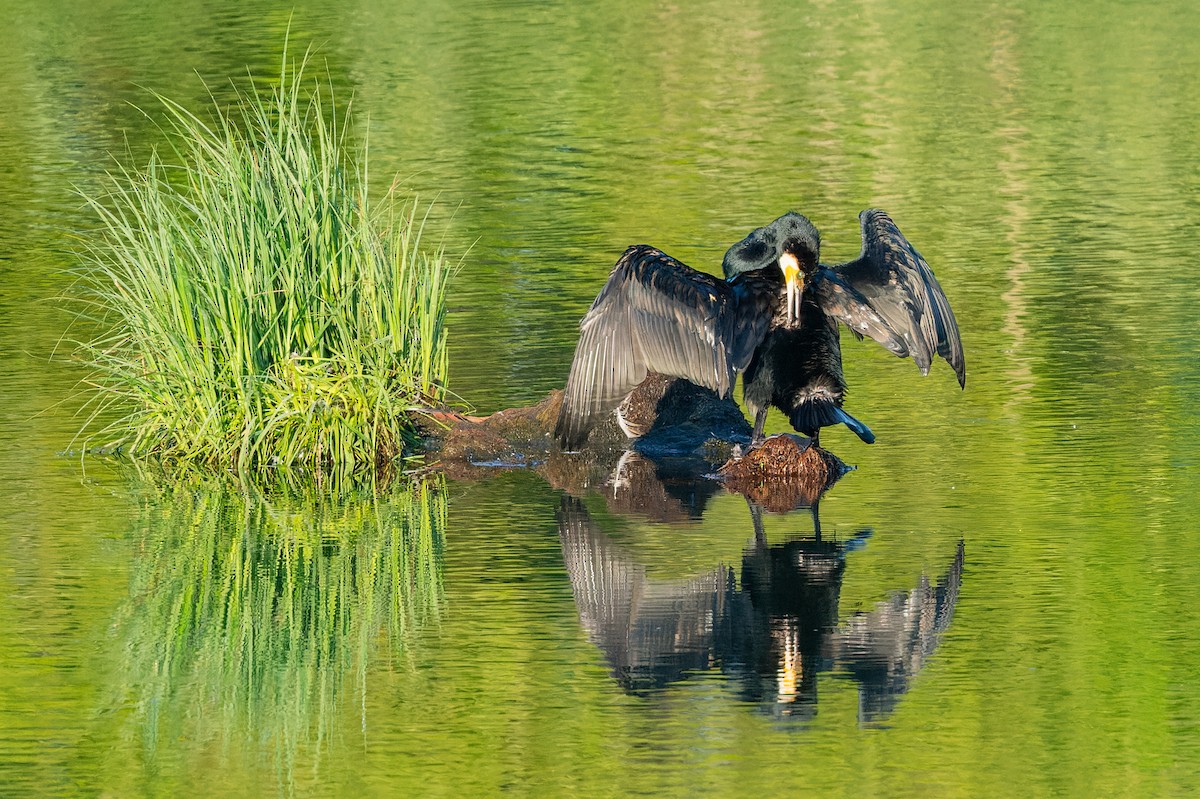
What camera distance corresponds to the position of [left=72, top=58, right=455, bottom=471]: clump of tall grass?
31.8 ft

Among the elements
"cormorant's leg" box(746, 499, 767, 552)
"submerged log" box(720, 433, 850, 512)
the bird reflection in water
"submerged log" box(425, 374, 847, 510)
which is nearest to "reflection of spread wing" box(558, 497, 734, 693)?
the bird reflection in water

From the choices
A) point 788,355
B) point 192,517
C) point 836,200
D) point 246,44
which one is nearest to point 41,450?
point 192,517

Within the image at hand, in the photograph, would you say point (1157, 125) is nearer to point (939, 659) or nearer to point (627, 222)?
point (627, 222)

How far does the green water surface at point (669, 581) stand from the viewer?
6027 mm

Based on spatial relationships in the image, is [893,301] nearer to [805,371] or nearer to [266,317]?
[805,371]

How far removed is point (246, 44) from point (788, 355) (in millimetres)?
21522

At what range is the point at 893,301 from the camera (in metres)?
9.57

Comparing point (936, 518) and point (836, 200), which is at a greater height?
point (936, 518)

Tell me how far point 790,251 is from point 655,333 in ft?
2.20

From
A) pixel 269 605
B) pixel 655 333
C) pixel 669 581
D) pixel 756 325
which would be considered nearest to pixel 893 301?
pixel 756 325

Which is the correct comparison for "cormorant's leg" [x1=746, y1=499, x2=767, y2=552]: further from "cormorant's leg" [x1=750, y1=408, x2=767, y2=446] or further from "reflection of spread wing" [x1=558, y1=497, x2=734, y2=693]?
"cormorant's leg" [x1=750, y1=408, x2=767, y2=446]

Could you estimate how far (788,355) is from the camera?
30.3ft

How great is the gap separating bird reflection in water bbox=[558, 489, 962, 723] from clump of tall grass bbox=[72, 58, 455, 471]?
192 centimetres

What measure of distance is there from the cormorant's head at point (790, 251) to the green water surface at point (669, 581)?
87cm
